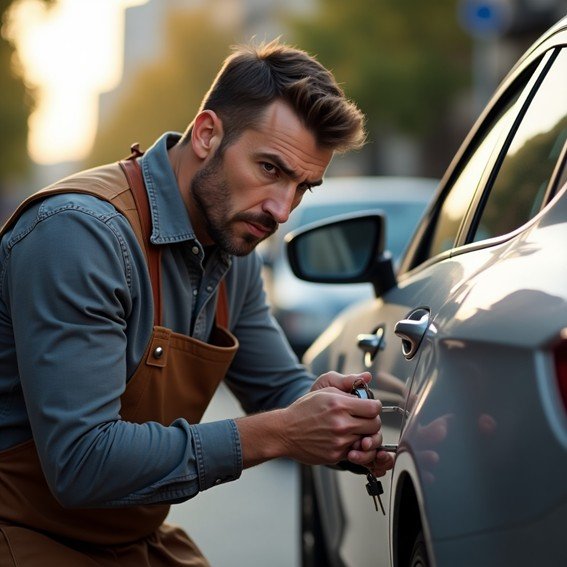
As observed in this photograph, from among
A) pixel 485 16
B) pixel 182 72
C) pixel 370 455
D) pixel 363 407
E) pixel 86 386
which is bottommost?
pixel 182 72

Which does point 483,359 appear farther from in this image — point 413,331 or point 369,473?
point 369,473

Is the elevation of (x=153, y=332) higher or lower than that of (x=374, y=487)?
higher

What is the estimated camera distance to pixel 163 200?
2.93 meters

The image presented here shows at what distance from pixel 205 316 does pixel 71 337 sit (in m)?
0.63

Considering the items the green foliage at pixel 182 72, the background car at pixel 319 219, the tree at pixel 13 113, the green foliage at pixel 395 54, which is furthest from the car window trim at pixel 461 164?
the green foliage at pixel 182 72

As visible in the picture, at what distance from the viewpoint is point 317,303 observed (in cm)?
891

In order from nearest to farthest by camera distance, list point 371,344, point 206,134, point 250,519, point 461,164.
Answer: point 206,134 → point 371,344 → point 461,164 → point 250,519

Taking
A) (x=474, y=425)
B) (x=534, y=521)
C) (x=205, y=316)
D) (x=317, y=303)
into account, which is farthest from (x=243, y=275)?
(x=317, y=303)

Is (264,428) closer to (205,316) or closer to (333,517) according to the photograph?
(205,316)

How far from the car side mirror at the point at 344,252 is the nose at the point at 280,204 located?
0.62m

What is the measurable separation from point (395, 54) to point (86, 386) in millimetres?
32938

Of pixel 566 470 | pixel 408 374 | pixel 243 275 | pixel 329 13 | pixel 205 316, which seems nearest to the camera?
pixel 566 470

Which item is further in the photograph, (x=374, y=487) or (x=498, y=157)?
(x=498, y=157)

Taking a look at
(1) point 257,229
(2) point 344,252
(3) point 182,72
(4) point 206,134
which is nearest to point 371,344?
(1) point 257,229
